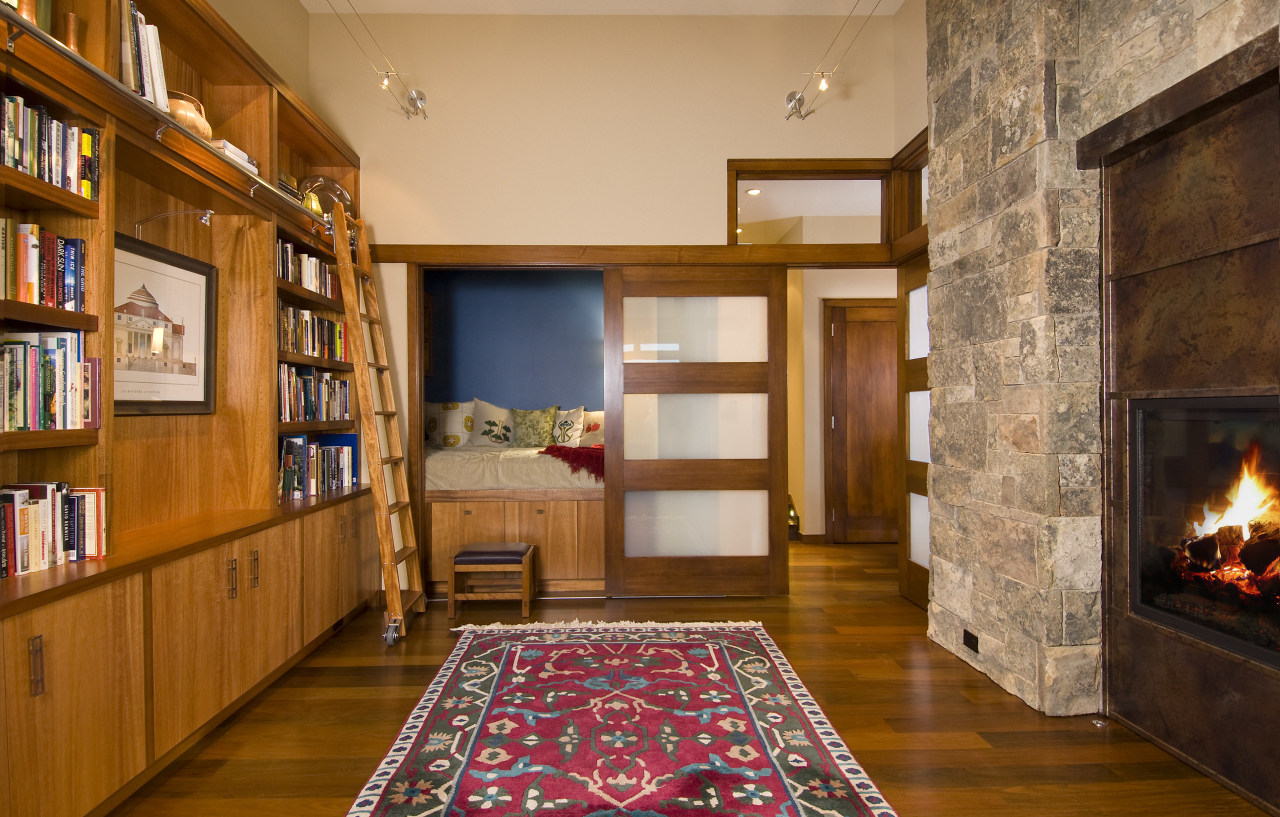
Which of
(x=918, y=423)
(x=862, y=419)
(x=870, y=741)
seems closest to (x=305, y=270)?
(x=870, y=741)

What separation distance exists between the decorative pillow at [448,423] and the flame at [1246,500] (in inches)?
189

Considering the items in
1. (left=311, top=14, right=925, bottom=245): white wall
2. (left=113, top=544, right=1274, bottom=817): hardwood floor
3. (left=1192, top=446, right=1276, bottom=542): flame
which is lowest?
(left=113, top=544, right=1274, bottom=817): hardwood floor

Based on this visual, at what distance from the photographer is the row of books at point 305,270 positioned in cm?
325

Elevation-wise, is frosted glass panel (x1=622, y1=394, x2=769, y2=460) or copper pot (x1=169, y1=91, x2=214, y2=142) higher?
copper pot (x1=169, y1=91, x2=214, y2=142)

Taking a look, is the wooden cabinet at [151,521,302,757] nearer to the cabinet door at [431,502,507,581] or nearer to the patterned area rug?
the patterned area rug

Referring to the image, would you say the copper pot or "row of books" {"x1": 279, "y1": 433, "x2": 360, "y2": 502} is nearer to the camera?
the copper pot

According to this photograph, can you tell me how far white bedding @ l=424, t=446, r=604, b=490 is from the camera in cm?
424

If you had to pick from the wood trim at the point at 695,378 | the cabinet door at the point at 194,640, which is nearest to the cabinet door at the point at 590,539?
the wood trim at the point at 695,378

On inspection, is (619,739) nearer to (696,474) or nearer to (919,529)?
(696,474)

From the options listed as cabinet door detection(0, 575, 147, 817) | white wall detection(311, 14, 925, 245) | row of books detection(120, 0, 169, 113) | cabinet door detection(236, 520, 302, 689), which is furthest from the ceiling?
cabinet door detection(0, 575, 147, 817)

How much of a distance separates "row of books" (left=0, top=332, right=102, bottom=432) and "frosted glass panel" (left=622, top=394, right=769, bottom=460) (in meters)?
2.73

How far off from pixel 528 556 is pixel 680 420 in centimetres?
125

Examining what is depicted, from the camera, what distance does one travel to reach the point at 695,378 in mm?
4230

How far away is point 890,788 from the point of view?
6.77ft
